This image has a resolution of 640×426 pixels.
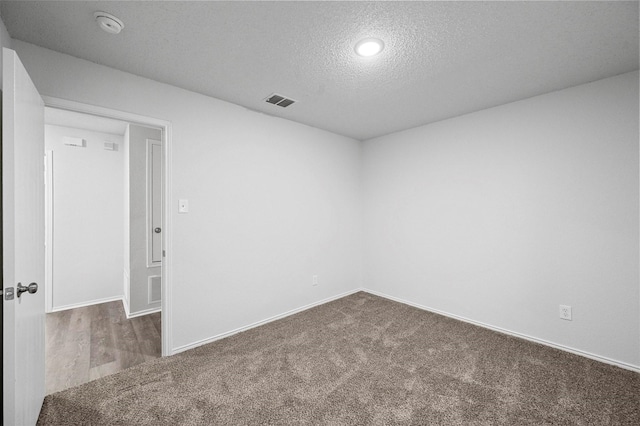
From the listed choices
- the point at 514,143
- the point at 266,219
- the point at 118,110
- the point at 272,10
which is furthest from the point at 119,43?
the point at 514,143

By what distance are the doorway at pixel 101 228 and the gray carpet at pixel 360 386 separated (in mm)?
1037

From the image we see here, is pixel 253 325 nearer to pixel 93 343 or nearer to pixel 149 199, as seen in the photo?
pixel 93 343

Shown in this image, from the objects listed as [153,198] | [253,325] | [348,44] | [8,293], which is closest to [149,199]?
[153,198]

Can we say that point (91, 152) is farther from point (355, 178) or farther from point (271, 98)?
point (355, 178)

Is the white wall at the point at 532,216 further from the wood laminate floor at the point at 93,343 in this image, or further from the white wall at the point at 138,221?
the white wall at the point at 138,221

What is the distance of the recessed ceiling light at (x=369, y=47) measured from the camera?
178 cm

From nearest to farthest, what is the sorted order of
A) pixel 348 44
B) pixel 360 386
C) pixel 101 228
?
1. pixel 348 44
2. pixel 360 386
3. pixel 101 228

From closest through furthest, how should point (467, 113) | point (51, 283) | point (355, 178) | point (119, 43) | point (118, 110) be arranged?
point (119, 43) < point (118, 110) < point (467, 113) < point (51, 283) < point (355, 178)

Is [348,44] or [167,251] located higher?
[348,44]

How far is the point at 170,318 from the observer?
8.01 feet

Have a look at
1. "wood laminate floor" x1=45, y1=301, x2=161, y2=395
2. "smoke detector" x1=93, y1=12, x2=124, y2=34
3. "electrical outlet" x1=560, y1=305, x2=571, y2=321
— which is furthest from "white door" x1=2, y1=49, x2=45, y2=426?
"electrical outlet" x1=560, y1=305, x2=571, y2=321

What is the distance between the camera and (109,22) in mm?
1610

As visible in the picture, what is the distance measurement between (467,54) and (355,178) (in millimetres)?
2506

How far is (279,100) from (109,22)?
56.3 inches
